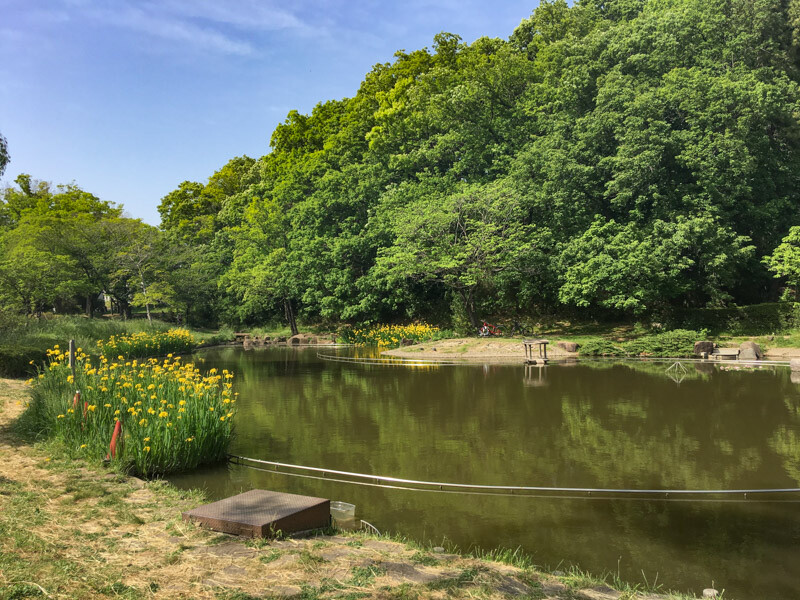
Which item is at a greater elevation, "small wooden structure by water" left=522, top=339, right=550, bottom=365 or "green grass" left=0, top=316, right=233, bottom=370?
"green grass" left=0, top=316, right=233, bottom=370

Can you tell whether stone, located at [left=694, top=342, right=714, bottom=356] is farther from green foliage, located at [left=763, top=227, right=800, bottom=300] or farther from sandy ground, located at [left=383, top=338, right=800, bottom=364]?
green foliage, located at [left=763, top=227, right=800, bottom=300]

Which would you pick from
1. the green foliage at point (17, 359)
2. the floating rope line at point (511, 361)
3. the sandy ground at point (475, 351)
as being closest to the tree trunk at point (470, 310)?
the sandy ground at point (475, 351)

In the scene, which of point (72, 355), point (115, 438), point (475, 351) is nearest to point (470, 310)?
point (475, 351)

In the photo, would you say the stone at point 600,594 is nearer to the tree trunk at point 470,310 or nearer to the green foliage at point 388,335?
the green foliage at point 388,335

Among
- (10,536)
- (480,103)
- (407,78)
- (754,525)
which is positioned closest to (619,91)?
(480,103)

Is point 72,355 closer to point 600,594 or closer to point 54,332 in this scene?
point 600,594

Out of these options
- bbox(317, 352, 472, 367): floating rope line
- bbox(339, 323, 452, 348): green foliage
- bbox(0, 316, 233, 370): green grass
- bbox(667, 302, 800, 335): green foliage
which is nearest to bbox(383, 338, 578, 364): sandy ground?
bbox(317, 352, 472, 367): floating rope line

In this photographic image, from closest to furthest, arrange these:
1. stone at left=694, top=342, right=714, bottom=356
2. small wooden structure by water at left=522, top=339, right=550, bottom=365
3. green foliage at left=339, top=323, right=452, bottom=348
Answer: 1. small wooden structure by water at left=522, top=339, right=550, bottom=365
2. stone at left=694, top=342, right=714, bottom=356
3. green foliage at left=339, top=323, right=452, bottom=348

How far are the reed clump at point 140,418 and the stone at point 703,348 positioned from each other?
1775 cm

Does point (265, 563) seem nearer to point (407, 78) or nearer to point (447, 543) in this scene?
point (447, 543)

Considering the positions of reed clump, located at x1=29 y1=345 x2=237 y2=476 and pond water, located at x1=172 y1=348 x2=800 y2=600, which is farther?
reed clump, located at x1=29 y1=345 x2=237 y2=476

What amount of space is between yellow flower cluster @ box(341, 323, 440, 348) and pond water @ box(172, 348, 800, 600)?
11515 mm

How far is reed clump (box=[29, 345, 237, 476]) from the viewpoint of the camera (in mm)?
7410

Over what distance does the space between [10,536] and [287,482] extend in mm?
3309
